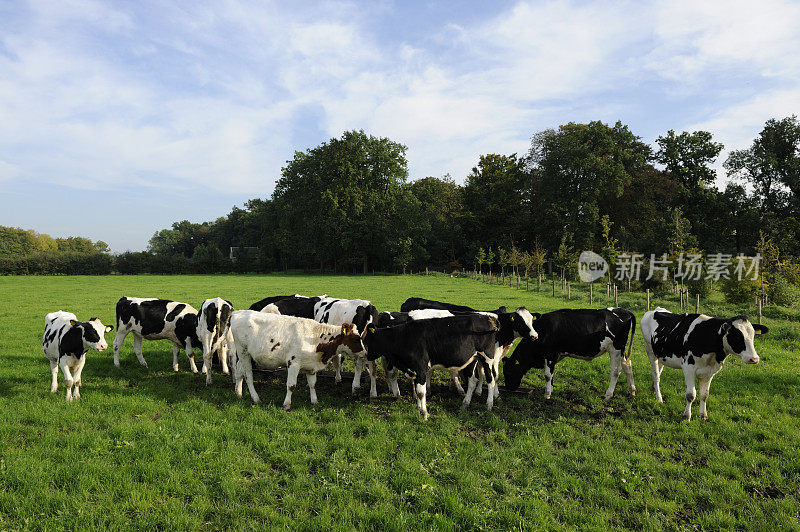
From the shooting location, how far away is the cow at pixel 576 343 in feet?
26.5

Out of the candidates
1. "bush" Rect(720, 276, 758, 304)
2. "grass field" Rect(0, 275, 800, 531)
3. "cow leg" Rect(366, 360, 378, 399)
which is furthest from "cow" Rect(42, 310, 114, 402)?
"bush" Rect(720, 276, 758, 304)

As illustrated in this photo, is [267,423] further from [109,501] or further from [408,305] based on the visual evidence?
[408,305]

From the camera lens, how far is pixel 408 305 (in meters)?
10.9

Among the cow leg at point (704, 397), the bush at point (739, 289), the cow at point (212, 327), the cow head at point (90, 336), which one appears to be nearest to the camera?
the cow leg at point (704, 397)

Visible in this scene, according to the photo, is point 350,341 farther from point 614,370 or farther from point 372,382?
point 614,370

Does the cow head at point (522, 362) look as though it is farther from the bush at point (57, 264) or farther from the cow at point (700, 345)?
the bush at point (57, 264)

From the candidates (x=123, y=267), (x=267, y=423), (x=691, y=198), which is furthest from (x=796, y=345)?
(x=123, y=267)

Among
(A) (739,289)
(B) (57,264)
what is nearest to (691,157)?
Result: (A) (739,289)

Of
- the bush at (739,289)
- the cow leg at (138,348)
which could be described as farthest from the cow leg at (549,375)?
the bush at (739,289)

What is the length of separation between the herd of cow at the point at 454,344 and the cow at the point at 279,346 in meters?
0.02

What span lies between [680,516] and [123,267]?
7351cm

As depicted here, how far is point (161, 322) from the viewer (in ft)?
31.0

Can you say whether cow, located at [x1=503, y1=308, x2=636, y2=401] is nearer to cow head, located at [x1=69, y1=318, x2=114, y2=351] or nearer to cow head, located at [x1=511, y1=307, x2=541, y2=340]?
cow head, located at [x1=511, y1=307, x2=541, y2=340]

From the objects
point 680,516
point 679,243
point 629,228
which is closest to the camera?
point 680,516
